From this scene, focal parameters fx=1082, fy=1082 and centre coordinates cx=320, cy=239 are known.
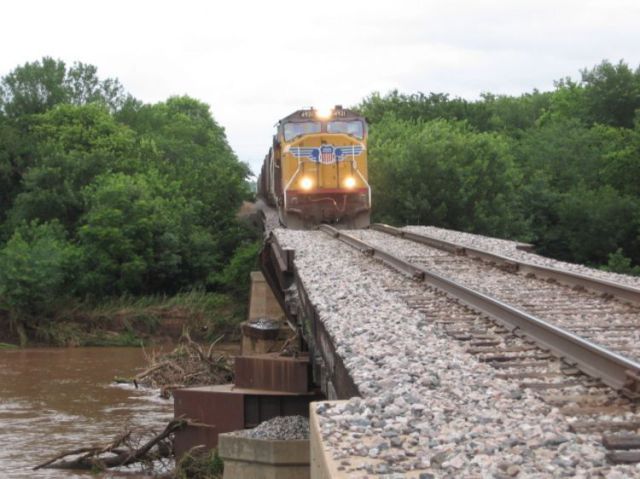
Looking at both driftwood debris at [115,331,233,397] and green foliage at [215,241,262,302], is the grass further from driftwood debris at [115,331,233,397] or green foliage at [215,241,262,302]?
driftwood debris at [115,331,233,397]

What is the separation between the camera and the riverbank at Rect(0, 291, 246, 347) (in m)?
40.0

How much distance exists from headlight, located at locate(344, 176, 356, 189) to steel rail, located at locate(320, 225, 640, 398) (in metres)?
14.6

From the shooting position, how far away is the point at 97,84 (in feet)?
296

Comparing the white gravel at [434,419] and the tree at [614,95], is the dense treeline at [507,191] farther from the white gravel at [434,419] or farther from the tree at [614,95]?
the white gravel at [434,419]

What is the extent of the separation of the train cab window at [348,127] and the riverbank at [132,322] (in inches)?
555

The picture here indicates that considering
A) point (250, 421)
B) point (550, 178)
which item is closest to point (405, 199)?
point (550, 178)

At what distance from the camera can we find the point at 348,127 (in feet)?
94.8

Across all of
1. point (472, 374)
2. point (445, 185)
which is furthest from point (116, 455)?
point (445, 185)

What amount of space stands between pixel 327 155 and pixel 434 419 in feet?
73.2

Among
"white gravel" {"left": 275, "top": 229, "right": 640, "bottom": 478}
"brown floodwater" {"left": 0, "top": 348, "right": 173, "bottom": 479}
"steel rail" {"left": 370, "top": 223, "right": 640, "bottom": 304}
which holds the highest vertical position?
"steel rail" {"left": 370, "top": 223, "right": 640, "bottom": 304}

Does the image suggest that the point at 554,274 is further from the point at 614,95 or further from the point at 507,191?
A: the point at 614,95

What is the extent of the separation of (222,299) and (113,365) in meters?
9.27

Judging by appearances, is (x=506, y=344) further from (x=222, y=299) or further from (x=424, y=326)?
(x=222, y=299)

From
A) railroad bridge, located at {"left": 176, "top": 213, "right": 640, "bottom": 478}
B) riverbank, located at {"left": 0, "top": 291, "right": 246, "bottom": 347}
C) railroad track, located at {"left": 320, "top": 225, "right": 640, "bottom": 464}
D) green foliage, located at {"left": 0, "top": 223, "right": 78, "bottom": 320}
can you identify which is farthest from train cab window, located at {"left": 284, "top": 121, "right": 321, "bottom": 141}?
green foliage, located at {"left": 0, "top": 223, "right": 78, "bottom": 320}
